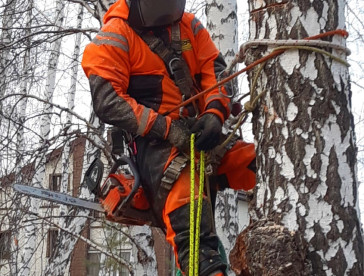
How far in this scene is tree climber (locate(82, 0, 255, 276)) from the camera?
3.11 metres

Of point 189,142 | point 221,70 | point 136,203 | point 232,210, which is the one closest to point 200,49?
point 221,70

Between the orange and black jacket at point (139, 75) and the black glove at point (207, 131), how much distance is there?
2.5 inches

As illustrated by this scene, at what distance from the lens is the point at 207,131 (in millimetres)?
3102

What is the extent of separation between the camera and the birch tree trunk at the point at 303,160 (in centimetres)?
232

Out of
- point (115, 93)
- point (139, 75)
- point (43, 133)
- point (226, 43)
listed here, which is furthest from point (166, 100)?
point (43, 133)

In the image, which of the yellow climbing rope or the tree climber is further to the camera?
the tree climber

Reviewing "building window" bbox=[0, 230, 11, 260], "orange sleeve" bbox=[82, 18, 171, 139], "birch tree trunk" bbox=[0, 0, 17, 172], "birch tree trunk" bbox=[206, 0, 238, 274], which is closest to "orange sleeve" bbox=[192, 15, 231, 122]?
"orange sleeve" bbox=[82, 18, 171, 139]

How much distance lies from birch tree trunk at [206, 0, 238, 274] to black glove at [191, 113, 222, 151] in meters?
2.55

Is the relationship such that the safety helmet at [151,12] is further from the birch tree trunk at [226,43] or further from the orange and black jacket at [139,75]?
the birch tree trunk at [226,43]

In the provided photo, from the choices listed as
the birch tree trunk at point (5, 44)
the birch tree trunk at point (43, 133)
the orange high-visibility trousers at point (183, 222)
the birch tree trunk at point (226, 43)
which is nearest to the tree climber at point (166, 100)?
the orange high-visibility trousers at point (183, 222)

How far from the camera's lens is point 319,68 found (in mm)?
2482

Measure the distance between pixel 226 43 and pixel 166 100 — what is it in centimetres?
252

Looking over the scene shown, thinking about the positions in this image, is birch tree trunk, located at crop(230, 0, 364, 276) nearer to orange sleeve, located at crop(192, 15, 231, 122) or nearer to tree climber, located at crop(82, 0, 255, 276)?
tree climber, located at crop(82, 0, 255, 276)

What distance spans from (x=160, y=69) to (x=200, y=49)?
0.31m
